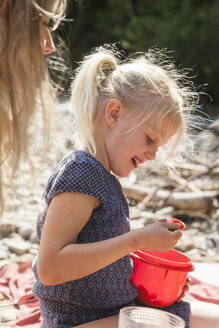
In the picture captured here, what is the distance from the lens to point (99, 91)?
1864mm

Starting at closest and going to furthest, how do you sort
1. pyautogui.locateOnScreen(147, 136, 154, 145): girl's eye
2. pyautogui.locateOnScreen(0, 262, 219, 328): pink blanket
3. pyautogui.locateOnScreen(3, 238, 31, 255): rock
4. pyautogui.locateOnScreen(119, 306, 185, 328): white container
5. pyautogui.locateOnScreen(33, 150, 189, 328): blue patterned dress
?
pyautogui.locateOnScreen(119, 306, 185, 328): white container < pyautogui.locateOnScreen(33, 150, 189, 328): blue patterned dress < pyautogui.locateOnScreen(147, 136, 154, 145): girl's eye < pyautogui.locateOnScreen(0, 262, 219, 328): pink blanket < pyautogui.locateOnScreen(3, 238, 31, 255): rock

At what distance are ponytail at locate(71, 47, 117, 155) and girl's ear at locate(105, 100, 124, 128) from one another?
0.05 m

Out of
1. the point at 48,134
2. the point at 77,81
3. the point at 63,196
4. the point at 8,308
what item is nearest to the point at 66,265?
the point at 63,196

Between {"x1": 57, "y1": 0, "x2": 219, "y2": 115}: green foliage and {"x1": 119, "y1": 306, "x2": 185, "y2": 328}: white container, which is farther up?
{"x1": 57, "y1": 0, "x2": 219, "y2": 115}: green foliage

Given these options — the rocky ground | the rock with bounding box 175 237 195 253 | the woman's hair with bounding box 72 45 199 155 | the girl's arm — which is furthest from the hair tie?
the rock with bounding box 175 237 195 253

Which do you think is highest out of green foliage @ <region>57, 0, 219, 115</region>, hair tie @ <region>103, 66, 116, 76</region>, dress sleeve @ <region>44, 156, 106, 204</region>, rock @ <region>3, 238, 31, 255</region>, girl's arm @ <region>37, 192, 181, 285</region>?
green foliage @ <region>57, 0, 219, 115</region>

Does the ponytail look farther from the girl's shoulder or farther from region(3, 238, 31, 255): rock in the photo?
region(3, 238, 31, 255): rock

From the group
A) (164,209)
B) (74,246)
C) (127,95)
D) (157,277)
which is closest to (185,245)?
(164,209)

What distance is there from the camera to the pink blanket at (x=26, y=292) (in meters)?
2.27

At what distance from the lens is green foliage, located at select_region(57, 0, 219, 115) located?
29.7 ft

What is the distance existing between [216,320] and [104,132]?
0.76 m

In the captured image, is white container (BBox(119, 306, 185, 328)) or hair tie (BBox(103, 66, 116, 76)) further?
hair tie (BBox(103, 66, 116, 76))

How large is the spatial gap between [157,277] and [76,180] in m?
0.47

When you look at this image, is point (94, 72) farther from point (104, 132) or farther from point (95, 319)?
point (95, 319)
